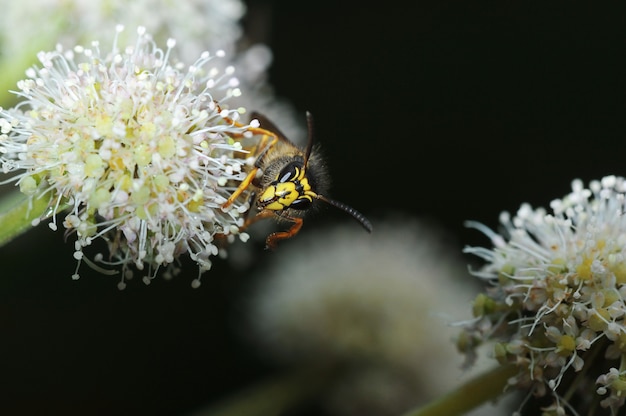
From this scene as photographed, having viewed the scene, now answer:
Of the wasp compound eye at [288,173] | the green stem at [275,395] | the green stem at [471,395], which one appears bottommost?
the green stem at [471,395]

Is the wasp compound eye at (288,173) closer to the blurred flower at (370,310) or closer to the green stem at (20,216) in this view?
the green stem at (20,216)

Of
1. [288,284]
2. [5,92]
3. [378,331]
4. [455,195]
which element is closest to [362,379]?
[378,331]

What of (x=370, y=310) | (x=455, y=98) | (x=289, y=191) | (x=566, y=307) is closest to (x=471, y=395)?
(x=566, y=307)

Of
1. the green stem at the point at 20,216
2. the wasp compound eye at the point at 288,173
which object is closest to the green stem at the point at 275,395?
the wasp compound eye at the point at 288,173

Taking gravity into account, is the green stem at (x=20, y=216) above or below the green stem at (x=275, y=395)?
above

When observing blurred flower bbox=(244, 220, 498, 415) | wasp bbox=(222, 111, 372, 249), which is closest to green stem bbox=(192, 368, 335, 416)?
blurred flower bbox=(244, 220, 498, 415)

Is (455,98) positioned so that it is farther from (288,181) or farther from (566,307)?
(566,307)
